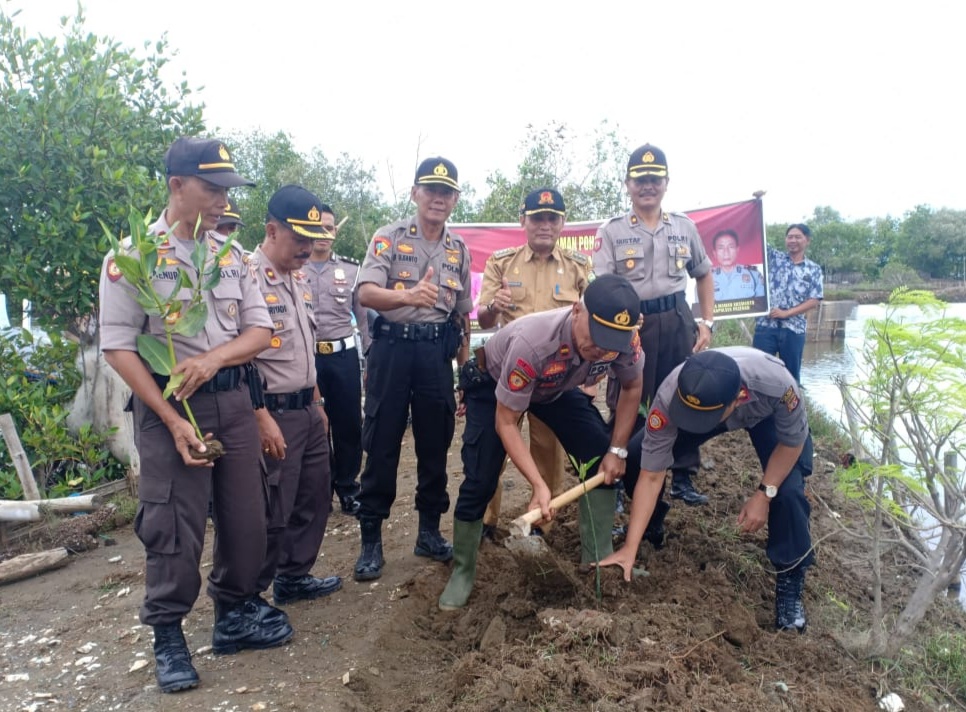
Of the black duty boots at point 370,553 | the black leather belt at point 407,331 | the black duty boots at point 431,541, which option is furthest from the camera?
the black duty boots at point 431,541

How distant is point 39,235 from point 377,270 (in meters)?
2.89

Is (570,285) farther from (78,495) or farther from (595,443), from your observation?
(78,495)

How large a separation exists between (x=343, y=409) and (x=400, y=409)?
4.03 ft

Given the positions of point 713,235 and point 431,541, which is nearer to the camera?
point 431,541

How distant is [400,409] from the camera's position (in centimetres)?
355

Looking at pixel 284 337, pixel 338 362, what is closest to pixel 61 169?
pixel 338 362

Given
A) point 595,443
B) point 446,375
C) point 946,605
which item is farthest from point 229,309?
point 946,605

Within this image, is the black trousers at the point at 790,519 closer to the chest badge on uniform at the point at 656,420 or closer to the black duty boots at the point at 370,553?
the chest badge on uniform at the point at 656,420

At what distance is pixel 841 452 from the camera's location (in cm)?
634

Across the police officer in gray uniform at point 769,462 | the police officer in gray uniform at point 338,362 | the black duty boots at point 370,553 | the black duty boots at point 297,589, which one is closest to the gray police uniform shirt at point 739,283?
the police officer in gray uniform at point 338,362

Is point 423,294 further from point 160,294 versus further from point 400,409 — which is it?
point 160,294

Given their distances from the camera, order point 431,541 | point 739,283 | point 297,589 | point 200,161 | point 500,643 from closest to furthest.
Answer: point 200,161, point 500,643, point 297,589, point 431,541, point 739,283

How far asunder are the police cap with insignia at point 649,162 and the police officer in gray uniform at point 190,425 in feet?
7.68

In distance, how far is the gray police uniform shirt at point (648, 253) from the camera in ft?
13.5
